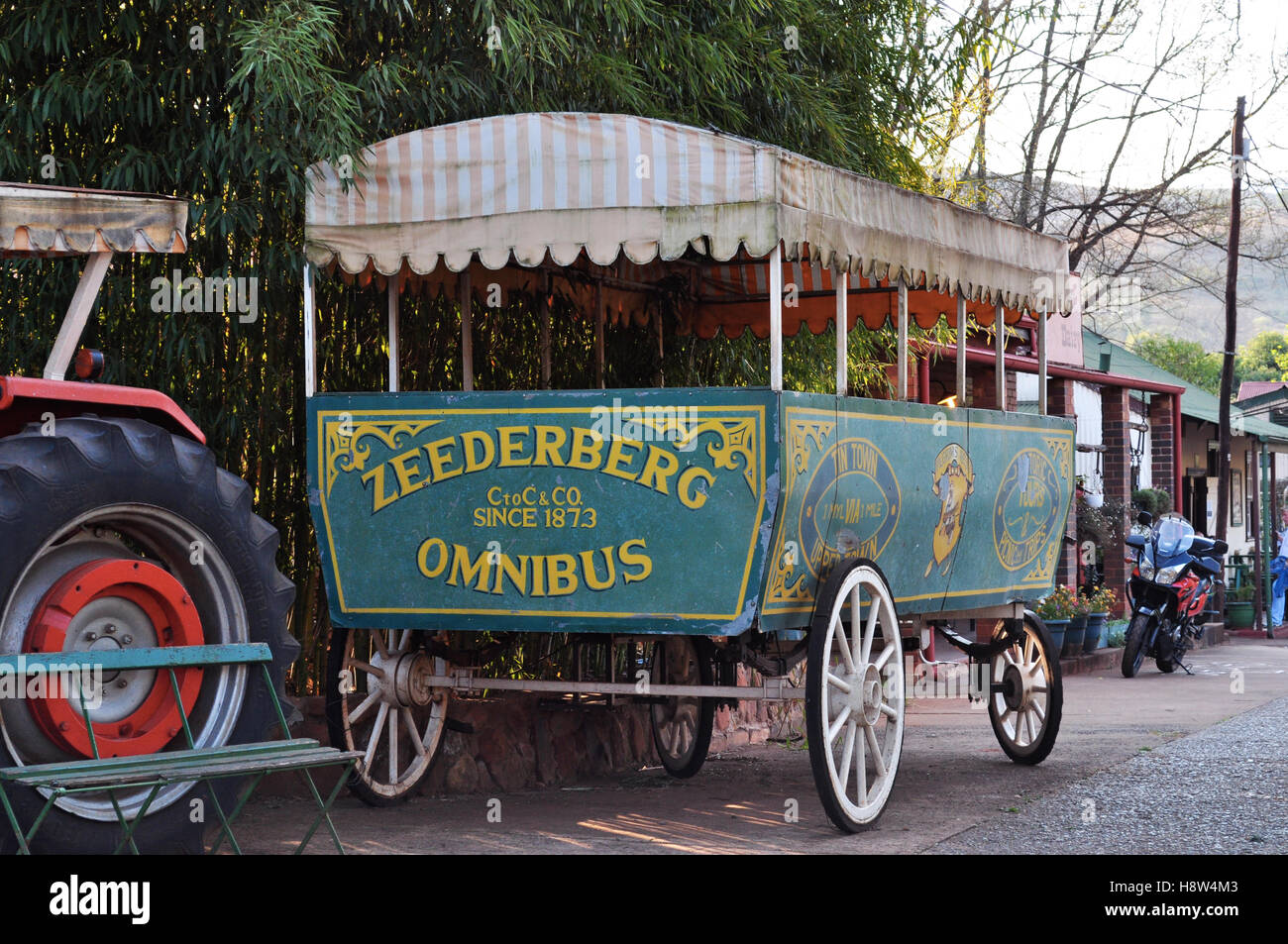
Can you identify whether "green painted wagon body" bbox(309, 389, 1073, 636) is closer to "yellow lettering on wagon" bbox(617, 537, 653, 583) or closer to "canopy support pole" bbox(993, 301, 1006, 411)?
"yellow lettering on wagon" bbox(617, 537, 653, 583)

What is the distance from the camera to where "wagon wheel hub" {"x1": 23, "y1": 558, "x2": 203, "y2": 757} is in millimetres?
5336

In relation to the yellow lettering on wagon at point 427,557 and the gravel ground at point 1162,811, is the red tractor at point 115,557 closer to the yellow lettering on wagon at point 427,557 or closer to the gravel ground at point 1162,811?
the yellow lettering on wagon at point 427,557

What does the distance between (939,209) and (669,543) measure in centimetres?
232

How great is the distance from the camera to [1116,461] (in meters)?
20.5

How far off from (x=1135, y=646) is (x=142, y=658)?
1240 cm

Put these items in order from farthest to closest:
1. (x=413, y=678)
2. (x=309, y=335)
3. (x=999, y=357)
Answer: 1. (x=999, y=357)
2. (x=413, y=678)
3. (x=309, y=335)

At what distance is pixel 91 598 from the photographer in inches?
216

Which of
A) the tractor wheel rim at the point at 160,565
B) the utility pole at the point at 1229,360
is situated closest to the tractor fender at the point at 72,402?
the tractor wheel rim at the point at 160,565

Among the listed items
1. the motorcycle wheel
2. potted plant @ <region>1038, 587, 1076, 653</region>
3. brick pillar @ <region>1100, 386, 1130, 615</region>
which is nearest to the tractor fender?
Answer: potted plant @ <region>1038, 587, 1076, 653</region>

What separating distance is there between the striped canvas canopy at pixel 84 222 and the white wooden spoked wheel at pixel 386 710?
2234mm

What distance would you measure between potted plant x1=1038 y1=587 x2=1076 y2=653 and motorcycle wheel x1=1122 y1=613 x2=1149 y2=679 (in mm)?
602

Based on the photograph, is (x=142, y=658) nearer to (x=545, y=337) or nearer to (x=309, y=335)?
(x=309, y=335)

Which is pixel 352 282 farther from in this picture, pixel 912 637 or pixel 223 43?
pixel 912 637

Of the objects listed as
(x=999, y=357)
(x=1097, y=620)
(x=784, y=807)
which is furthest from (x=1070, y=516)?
(x=784, y=807)
